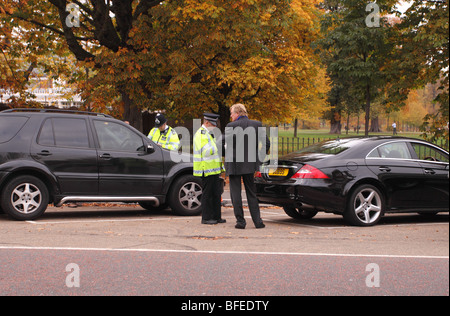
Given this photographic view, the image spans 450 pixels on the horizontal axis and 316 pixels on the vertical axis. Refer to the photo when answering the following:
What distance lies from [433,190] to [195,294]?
→ 6.19 meters

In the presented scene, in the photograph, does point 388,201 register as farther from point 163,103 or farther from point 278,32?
point 278,32

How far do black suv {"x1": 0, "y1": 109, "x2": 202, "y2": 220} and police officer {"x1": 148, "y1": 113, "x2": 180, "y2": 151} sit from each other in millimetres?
664

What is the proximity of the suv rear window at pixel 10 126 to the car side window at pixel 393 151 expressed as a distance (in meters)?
5.99

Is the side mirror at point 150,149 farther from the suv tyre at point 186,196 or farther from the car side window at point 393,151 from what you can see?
the car side window at point 393,151

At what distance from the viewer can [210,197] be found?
10.4 m

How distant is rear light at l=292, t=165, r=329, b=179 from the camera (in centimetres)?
982

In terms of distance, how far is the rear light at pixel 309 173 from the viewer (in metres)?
9.82

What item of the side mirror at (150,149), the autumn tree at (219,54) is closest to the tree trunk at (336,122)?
the autumn tree at (219,54)

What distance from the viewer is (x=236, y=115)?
9742 mm

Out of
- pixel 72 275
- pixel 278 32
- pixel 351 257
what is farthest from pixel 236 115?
pixel 278 32

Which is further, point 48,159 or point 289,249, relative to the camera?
point 48,159

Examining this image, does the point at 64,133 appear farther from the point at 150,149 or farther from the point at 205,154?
the point at 205,154

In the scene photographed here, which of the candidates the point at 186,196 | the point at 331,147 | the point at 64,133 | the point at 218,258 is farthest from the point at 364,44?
the point at 218,258

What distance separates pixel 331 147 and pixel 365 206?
1191 millimetres
